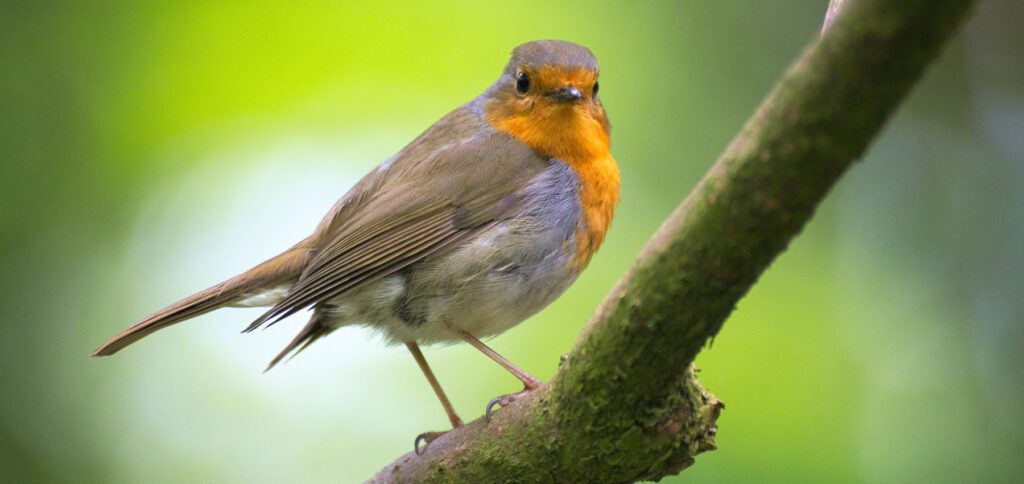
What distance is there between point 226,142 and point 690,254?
3.79 metres

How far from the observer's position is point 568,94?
375cm

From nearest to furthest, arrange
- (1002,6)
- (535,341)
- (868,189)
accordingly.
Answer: (535,341) → (868,189) → (1002,6)

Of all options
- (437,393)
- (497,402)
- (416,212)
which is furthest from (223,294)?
(497,402)

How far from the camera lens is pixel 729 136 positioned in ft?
16.9

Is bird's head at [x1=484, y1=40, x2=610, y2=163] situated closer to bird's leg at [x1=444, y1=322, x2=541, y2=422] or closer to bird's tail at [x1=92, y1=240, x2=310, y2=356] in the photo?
bird's leg at [x1=444, y1=322, x2=541, y2=422]

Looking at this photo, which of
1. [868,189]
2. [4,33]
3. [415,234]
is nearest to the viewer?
[415,234]

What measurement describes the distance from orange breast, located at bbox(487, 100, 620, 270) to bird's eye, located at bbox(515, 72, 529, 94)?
0.34ft

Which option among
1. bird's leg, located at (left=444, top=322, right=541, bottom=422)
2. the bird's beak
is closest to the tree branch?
bird's leg, located at (left=444, top=322, right=541, bottom=422)

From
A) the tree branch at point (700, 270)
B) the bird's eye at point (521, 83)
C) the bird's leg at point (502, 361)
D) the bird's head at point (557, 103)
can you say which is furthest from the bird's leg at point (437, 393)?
the bird's eye at point (521, 83)

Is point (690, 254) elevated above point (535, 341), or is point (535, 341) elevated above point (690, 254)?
point (535, 341)

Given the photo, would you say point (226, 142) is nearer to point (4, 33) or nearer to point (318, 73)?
point (318, 73)

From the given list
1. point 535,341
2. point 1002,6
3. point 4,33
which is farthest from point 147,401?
point 1002,6

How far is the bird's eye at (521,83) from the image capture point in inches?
155

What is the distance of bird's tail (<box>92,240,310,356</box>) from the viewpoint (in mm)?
3689
